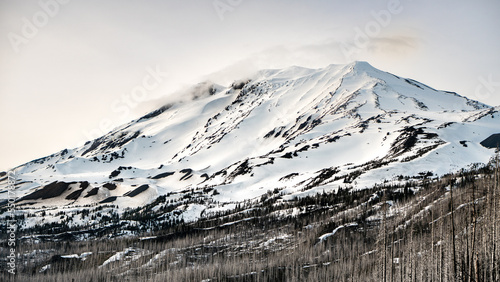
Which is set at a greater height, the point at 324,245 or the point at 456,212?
the point at 456,212

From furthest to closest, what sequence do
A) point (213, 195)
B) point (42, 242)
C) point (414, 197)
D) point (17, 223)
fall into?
point (213, 195) → point (17, 223) → point (42, 242) → point (414, 197)

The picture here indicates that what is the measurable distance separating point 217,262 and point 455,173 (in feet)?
302

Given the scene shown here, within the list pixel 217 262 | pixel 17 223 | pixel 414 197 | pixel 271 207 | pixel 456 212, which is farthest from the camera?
pixel 17 223

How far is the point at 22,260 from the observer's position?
370ft

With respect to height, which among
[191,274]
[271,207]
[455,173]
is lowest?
[191,274]

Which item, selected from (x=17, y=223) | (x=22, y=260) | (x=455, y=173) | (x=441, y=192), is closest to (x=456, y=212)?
(x=441, y=192)

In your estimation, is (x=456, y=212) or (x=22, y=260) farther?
(x=22, y=260)

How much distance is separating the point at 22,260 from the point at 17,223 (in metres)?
74.6

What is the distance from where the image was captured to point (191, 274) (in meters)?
101

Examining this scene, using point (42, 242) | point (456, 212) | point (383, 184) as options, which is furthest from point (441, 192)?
point (42, 242)

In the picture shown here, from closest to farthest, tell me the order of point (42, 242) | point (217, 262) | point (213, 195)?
point (217, 262), point (42, 242), point (213, 195)

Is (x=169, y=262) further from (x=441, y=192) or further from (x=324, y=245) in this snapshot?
(x=441, y=192)

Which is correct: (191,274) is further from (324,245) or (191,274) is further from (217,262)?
(324,245)

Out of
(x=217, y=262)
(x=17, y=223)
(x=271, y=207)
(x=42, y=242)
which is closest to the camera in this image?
(x=217, y=262)
